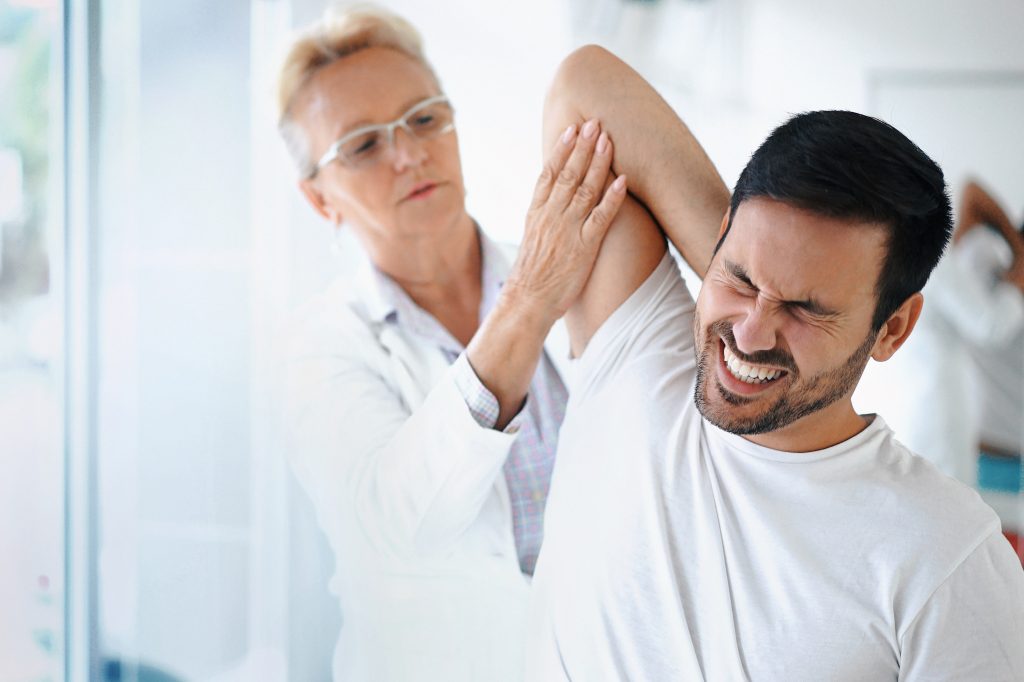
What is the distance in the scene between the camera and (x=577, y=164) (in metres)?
1.26

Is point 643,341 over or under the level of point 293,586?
over

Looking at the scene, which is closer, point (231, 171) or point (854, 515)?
point (854, 515)

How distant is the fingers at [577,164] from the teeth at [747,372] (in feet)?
1.08

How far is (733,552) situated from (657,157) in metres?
0.51

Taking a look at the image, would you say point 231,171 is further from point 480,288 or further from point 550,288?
point 550,288

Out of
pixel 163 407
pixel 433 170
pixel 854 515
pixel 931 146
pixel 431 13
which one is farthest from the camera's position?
pixel 931 146

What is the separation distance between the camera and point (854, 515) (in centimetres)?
108

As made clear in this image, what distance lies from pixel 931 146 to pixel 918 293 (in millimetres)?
2385

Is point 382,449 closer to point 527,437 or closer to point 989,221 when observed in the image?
point 527,437

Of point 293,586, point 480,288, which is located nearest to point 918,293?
point 480,288

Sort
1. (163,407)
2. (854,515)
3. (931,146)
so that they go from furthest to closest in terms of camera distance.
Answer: (931,146) → (163,407) → (854,515)

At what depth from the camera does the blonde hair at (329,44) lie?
157 cm

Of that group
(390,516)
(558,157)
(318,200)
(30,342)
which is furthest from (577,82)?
(30,342)

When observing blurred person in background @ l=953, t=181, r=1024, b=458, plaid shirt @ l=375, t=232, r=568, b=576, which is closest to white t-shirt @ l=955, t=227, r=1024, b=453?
blurred person in background @ l=953, t=181, r=1024, b=458
